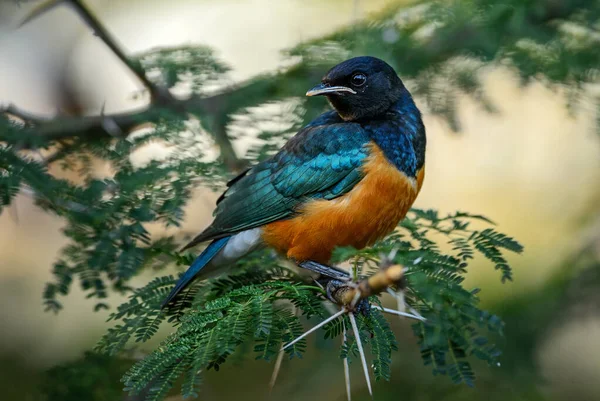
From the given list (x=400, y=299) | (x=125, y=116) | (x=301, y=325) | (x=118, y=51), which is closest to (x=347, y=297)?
(x=301, y=325)

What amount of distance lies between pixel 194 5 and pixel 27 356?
487cm

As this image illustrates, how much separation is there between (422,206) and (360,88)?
3.22 m

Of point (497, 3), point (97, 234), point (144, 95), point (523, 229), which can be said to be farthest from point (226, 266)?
point (523, 229)

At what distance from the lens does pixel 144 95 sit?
6371 mm

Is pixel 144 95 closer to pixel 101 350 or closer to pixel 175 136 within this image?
pixel 175 136

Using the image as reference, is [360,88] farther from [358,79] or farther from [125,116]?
[125,116]

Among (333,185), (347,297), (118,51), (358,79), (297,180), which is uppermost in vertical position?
(118,51)

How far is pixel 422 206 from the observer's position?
841 cm

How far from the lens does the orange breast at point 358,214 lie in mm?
4945

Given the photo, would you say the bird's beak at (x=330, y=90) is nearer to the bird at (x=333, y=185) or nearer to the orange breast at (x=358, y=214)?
the bird at (x=333, y=185)

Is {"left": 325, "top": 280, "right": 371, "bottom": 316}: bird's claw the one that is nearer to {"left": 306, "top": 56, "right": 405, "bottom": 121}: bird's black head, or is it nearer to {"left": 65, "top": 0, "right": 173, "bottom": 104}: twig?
{"left": 306, "top": 56, "right": 405, "bottom": 121}: bird's black head

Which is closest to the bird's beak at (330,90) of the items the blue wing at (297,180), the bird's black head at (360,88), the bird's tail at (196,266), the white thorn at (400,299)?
the bird's black head at (360,88)

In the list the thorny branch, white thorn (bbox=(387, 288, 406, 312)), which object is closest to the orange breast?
the thorny branch

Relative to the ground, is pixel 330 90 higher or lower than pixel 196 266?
higher
